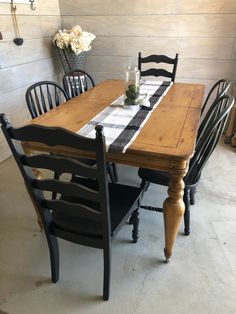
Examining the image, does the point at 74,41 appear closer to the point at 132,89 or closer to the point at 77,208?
the point at 132,89

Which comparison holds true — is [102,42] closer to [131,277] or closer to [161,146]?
[161,146]

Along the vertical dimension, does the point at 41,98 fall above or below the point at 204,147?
above

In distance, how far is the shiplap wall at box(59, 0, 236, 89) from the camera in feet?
9.48

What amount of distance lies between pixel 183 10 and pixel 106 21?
0.93 m

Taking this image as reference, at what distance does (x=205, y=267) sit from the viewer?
1.52m

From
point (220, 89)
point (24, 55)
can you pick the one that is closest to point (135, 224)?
point (220, 89)

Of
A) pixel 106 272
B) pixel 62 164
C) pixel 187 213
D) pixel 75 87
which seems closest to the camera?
pixel 62 164

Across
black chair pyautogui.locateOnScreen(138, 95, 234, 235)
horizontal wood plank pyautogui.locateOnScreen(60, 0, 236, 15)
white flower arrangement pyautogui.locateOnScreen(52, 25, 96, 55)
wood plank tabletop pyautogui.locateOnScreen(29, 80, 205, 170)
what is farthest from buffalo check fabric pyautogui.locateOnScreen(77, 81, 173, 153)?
horizontal wood plank pyautogui.locateOnScreen(60, 0, 236, 15)

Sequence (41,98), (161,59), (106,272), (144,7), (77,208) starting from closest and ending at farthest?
(77,208)
(106,272)
(41,98)
(161,59)
(144,7)

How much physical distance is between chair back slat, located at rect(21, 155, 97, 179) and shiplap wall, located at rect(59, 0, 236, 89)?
2648 millimetres

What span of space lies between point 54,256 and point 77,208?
415 millimetres

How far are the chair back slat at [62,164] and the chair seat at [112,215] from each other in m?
0.30

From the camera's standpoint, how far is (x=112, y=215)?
4.30ft

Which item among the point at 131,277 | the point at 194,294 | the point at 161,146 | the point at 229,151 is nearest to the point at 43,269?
the point at 131,277
